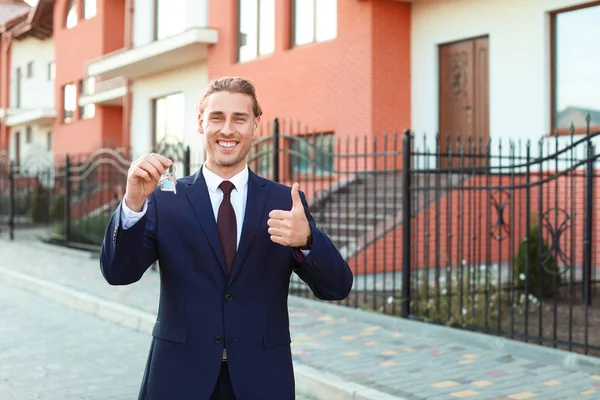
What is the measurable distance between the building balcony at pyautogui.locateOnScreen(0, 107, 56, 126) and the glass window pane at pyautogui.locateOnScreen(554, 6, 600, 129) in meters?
23.1

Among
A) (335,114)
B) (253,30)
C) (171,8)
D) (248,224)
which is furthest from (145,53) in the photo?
(248,224)

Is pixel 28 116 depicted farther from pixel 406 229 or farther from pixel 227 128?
pixel 227 128

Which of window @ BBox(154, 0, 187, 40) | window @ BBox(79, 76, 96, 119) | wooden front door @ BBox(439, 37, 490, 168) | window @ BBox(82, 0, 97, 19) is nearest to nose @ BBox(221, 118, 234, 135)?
wooden front door @ BBox(439, 37, 490, 168)

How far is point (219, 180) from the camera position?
2.76m

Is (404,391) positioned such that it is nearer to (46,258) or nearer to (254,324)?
(254,324)

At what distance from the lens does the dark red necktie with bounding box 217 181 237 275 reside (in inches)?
106

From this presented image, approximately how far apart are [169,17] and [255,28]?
15.2 ft

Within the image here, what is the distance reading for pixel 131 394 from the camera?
591 centimetres

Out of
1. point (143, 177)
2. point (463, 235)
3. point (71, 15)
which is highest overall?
point (71, 15)

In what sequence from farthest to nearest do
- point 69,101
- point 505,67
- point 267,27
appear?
point 69,101 → point 267,27 → point 505,67

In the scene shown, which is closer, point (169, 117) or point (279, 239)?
point (279, 239)

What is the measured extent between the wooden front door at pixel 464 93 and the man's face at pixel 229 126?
11.7 meters

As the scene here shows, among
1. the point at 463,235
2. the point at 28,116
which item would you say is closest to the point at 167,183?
the point at 463,235

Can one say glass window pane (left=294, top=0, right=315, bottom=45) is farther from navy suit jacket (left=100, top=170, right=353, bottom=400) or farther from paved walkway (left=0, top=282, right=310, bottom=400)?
navy suit jacket (left=100, top=170, right=353, bottom=400)
